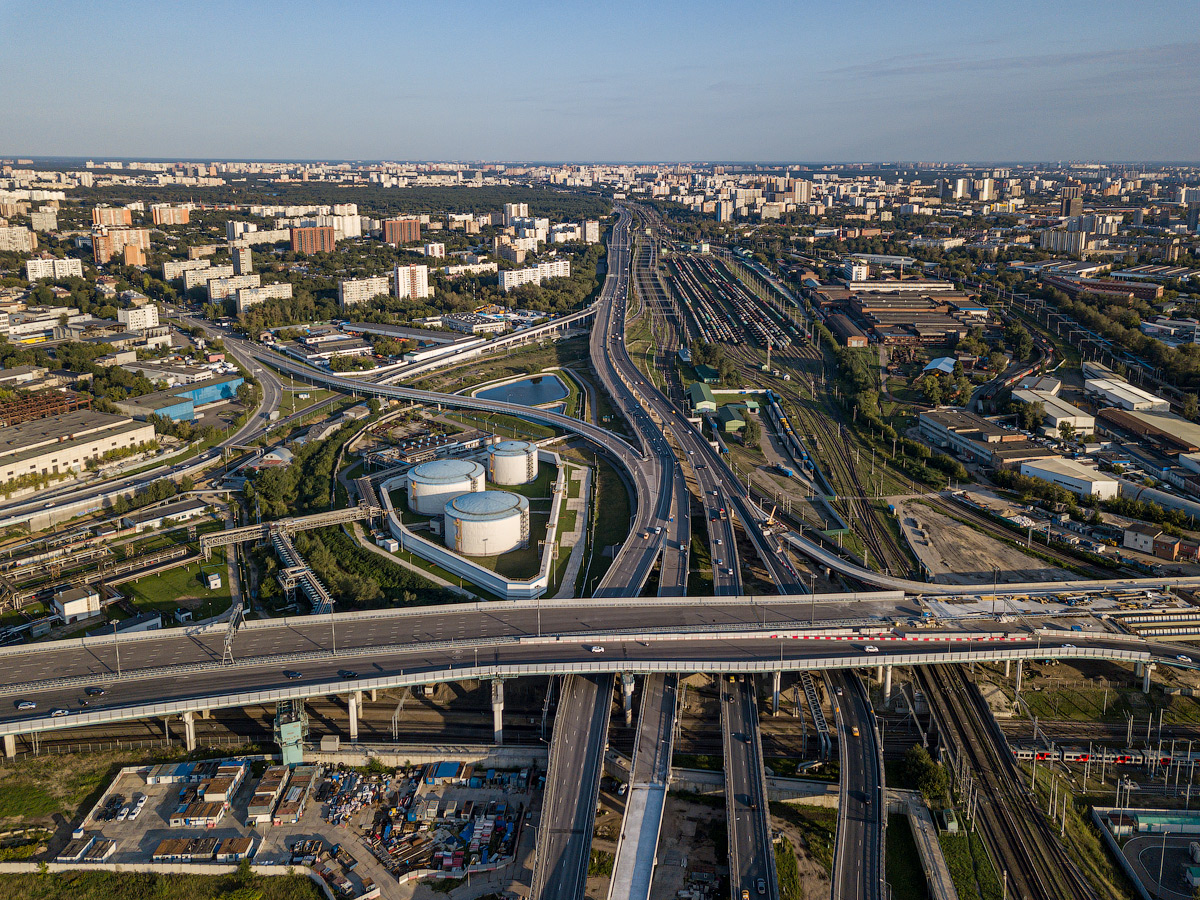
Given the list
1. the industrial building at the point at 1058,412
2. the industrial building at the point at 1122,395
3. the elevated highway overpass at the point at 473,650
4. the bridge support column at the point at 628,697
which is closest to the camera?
the elevated highway overpass at the point at 473,650

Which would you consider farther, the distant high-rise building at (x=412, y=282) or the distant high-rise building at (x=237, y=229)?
the distant high-rise building at (x=237, y=229)

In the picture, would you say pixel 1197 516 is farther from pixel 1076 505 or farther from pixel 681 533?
pixel 681 533

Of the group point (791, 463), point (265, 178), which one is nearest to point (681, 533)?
point (791, 463)

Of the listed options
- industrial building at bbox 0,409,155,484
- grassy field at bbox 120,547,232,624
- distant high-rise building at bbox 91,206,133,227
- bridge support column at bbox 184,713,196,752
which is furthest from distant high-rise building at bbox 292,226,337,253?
bridge support column at bbox 184,713,196,752

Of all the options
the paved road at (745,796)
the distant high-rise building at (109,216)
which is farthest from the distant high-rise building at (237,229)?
the paved road at (745,796)

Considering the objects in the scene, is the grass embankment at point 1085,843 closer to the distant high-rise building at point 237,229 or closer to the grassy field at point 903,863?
the grassy field at point 903,863

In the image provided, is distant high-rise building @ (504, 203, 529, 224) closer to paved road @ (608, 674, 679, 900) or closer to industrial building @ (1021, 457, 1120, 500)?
industrial building @ (1021, 457, 1120, 500)
